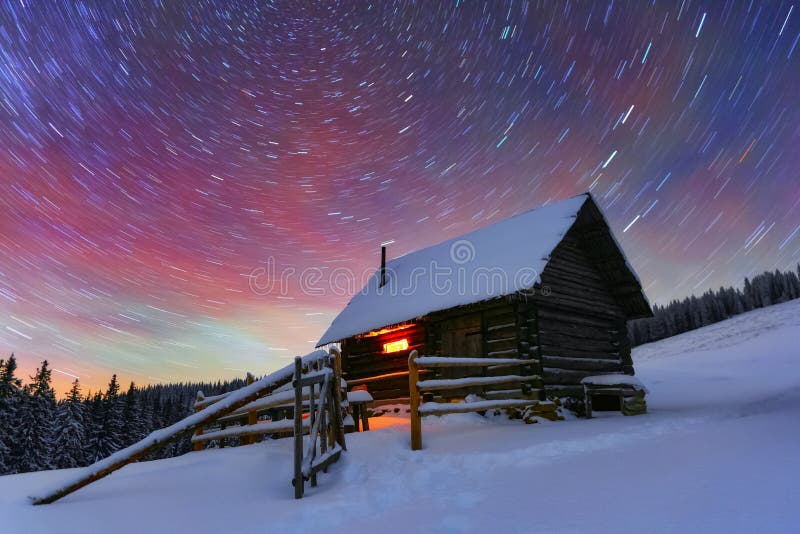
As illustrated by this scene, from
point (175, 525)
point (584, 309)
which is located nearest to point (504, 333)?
point (584, 309)

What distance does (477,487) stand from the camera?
16.6ft

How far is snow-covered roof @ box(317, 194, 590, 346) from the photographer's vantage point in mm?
13266

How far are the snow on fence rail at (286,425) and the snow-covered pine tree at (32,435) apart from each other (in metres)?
48.2

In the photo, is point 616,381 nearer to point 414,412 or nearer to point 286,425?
point 414,412

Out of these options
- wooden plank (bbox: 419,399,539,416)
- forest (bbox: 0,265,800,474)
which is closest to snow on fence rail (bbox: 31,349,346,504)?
wooden plank (bbox: 419,399,539,416)

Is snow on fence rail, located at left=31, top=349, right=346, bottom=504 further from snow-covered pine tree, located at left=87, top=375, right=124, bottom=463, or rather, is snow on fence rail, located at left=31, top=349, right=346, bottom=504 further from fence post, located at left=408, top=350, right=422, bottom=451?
snow-covered pine tree, located at left=87, top=375, right=124, bottom=463

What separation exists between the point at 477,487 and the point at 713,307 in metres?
93.4

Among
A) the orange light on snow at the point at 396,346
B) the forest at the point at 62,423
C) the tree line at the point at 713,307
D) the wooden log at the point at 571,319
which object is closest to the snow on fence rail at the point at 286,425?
the wooden log at the point at 571,319

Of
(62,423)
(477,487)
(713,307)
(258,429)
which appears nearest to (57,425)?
(62,423)

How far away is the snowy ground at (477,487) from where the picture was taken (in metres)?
3.73

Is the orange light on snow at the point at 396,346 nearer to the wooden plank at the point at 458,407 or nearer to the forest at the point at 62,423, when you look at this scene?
the wooden plank at the point at 458,407

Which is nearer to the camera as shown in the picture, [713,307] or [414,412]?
[414,412]

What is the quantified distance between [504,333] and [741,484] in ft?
31.3

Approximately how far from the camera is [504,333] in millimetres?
13555
